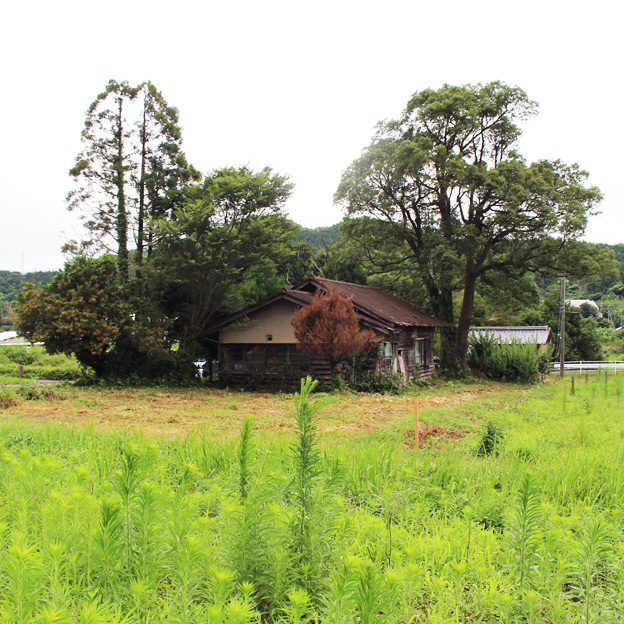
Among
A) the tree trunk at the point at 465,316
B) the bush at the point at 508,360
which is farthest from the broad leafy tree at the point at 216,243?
the bush at the point at 508,360

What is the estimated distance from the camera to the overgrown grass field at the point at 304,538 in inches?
93.6

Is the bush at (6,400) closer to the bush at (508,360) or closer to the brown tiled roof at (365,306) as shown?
the brown tiled roof at (365,306)

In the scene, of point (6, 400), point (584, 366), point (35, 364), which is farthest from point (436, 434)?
point (35, 364)

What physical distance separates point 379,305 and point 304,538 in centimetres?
2087

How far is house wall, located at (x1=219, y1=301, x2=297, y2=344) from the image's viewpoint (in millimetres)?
20359

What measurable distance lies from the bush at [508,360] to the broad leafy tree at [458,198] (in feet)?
2.93

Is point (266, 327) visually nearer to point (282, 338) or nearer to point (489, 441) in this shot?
point (282, 338)

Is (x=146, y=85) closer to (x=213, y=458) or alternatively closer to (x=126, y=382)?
(x=126, y=382)

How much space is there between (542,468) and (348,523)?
10.4ft

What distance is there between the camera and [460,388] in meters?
22.8

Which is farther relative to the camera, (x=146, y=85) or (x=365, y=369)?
(x=146, y=85)

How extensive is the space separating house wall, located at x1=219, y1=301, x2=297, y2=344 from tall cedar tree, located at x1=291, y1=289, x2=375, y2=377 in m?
1.78

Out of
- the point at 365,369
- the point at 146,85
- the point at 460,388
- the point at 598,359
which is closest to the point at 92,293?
the point at 146,85

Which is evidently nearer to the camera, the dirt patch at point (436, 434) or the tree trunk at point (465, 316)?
the dirt patch at point (436, 434)
